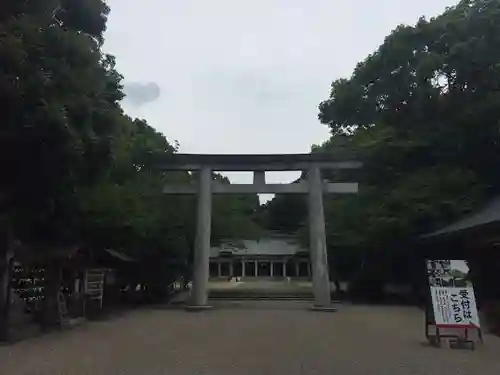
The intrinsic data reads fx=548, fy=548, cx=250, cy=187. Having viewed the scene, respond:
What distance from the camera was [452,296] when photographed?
11.2 m

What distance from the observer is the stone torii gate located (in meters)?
21.6

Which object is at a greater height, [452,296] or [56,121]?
[56,121]

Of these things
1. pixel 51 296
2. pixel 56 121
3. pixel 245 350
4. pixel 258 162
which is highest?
pixel 258 162

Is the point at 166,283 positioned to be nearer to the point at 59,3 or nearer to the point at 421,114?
the point at 421,114

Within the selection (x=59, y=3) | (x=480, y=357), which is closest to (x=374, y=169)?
(x=480, y=357)

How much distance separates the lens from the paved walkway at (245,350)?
27.6ft

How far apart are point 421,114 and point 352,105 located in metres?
4.05

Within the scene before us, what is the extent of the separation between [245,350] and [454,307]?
14.3 ft

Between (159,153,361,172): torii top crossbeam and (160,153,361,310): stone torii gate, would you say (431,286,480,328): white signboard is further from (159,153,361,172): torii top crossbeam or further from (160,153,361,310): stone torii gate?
(159,153,361,172): torii top crossbeam

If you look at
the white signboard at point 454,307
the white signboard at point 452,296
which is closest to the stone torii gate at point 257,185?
the white signboard at point 452,296

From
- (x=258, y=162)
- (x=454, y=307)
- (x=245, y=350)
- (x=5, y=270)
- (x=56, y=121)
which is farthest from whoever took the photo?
(x=258, y=162)

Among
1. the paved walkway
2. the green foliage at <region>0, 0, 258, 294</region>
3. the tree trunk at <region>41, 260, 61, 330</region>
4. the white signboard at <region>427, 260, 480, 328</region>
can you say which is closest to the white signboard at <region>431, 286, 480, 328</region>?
the white signboard at <region>427, 260, 480, 328</region>

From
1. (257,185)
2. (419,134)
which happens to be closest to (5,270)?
(257,185)

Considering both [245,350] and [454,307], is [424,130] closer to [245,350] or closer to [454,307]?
[454,307]
